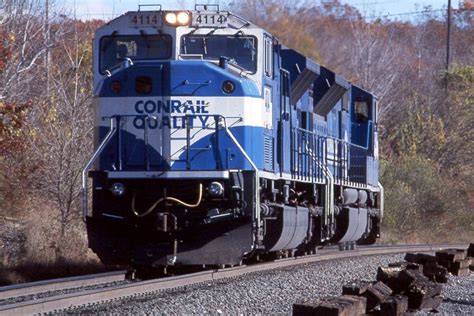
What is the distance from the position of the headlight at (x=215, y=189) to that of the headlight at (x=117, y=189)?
1.06 metres

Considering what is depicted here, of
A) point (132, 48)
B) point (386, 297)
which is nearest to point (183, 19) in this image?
point (132, 48)

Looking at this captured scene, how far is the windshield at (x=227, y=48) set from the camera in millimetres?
12664

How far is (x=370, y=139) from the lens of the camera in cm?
2162

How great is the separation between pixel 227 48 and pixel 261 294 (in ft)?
11.1

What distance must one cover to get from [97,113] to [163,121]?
0.93m

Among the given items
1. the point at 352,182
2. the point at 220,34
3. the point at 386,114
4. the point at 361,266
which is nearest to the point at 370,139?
the point at 352,182

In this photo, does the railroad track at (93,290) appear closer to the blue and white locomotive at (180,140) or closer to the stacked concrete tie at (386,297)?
the blue and white locomotive at (180,140)

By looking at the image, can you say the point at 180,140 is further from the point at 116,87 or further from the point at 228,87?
the point at 116,87

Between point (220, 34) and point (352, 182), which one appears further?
point (352, 182)

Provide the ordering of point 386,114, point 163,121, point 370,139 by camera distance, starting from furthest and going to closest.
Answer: point 386,114 < point 370,139 < point 163,121

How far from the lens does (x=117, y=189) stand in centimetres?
1205

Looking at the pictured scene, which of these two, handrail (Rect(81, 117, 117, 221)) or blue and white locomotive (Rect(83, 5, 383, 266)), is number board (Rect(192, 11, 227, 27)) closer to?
blue and white locomotive (Rect(83, 5, 383, 266))

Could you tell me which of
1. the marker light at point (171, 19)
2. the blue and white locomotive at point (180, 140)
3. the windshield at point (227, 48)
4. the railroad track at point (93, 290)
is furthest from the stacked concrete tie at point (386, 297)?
the marker light at point (171, 19)

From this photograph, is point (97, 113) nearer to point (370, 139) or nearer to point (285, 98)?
point (285, 98)
